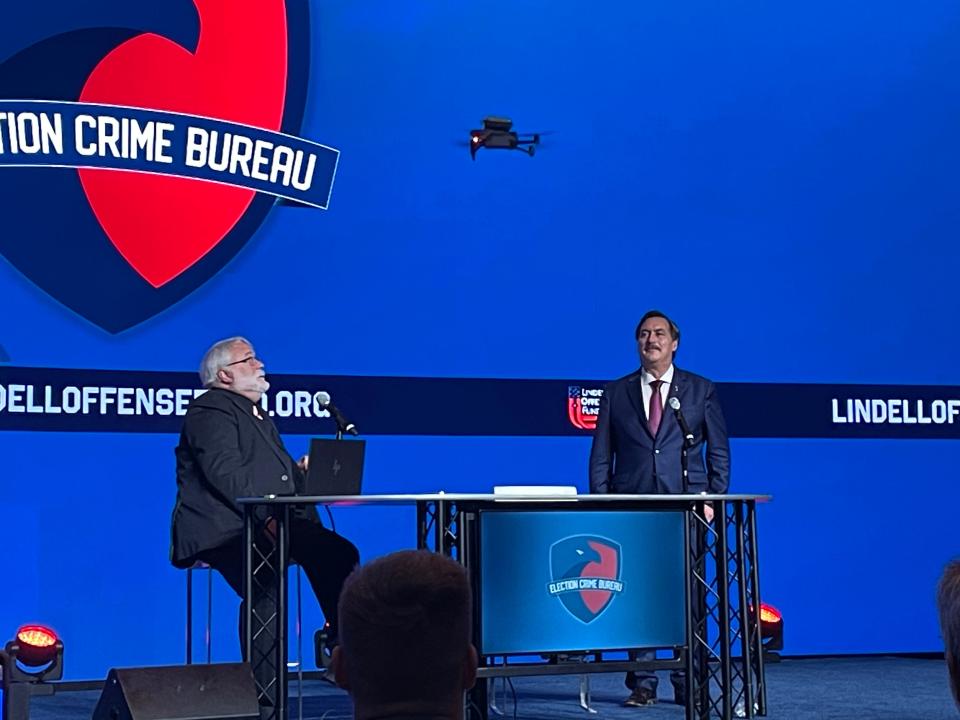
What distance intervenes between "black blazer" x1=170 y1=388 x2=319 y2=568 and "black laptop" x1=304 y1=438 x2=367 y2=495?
1.06ft

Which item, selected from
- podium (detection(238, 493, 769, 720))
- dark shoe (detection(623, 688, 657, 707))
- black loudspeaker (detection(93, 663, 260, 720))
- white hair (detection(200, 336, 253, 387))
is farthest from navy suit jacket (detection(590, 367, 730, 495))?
black loudspeaker (detection(93, 663, 260, 720))

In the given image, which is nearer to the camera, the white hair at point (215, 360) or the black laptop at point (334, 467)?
the black laptop at point (334, 467)

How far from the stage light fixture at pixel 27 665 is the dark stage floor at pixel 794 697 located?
669 mm

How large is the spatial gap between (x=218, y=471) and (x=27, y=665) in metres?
0.80

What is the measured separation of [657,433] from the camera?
5.48 m

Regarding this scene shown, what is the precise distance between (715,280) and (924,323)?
3.53 ft

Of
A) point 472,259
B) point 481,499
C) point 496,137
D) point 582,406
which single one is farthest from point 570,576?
point 496,137

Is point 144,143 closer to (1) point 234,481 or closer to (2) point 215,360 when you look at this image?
(2) point 215,360

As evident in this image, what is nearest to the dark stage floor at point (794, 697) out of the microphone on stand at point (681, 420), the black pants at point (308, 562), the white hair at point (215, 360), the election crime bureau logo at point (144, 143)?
the black pants at point (308, 562)

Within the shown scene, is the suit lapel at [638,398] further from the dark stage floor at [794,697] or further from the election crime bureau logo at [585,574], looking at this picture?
the election crime bureau logo at [585,574]

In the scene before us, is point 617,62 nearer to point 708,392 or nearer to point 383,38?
point 383,38

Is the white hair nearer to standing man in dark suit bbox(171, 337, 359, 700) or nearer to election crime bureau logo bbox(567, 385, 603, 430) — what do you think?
standing man in dark suit bbox(171, 337, 359, 700)

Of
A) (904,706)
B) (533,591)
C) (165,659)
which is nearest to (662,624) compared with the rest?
(533,591)

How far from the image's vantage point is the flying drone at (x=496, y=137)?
6.57m
